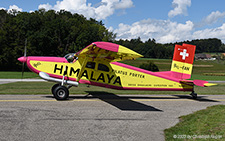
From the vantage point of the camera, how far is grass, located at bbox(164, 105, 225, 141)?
6.11 meters

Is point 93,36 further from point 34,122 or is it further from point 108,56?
point 34,122

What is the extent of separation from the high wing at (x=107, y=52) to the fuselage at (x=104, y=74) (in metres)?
0.51

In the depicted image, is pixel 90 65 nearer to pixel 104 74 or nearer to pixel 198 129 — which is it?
pixel 104 74

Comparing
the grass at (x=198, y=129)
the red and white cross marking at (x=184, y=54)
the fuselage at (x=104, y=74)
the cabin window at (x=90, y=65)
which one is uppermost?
the red and white cross marking at (x=184, y=54)

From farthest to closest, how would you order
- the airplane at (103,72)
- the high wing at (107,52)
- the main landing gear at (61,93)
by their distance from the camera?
the airplane at (103,72) → the main landing gear at (61,93) → the high wing at (107,52)

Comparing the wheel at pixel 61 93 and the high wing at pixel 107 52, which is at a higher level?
the high wing at pixel 107 52

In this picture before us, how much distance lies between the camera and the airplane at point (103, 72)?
39.7 feet

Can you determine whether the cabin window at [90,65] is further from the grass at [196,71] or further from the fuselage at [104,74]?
the grass at [196,71]

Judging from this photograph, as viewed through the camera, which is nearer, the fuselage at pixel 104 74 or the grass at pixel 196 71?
the fuselage at pixel 104 74

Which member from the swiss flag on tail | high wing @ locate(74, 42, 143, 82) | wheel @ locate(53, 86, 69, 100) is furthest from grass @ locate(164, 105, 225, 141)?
wheel @ locate(53, 86, 69, 100)

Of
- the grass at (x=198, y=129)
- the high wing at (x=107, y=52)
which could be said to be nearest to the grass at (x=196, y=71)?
the high wing at (x=107, y=52)

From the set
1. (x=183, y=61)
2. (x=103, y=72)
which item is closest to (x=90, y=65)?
(x=103, y=72)

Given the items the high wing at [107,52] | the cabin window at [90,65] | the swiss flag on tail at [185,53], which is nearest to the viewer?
the high wing at [107,52]

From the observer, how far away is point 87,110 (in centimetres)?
960
